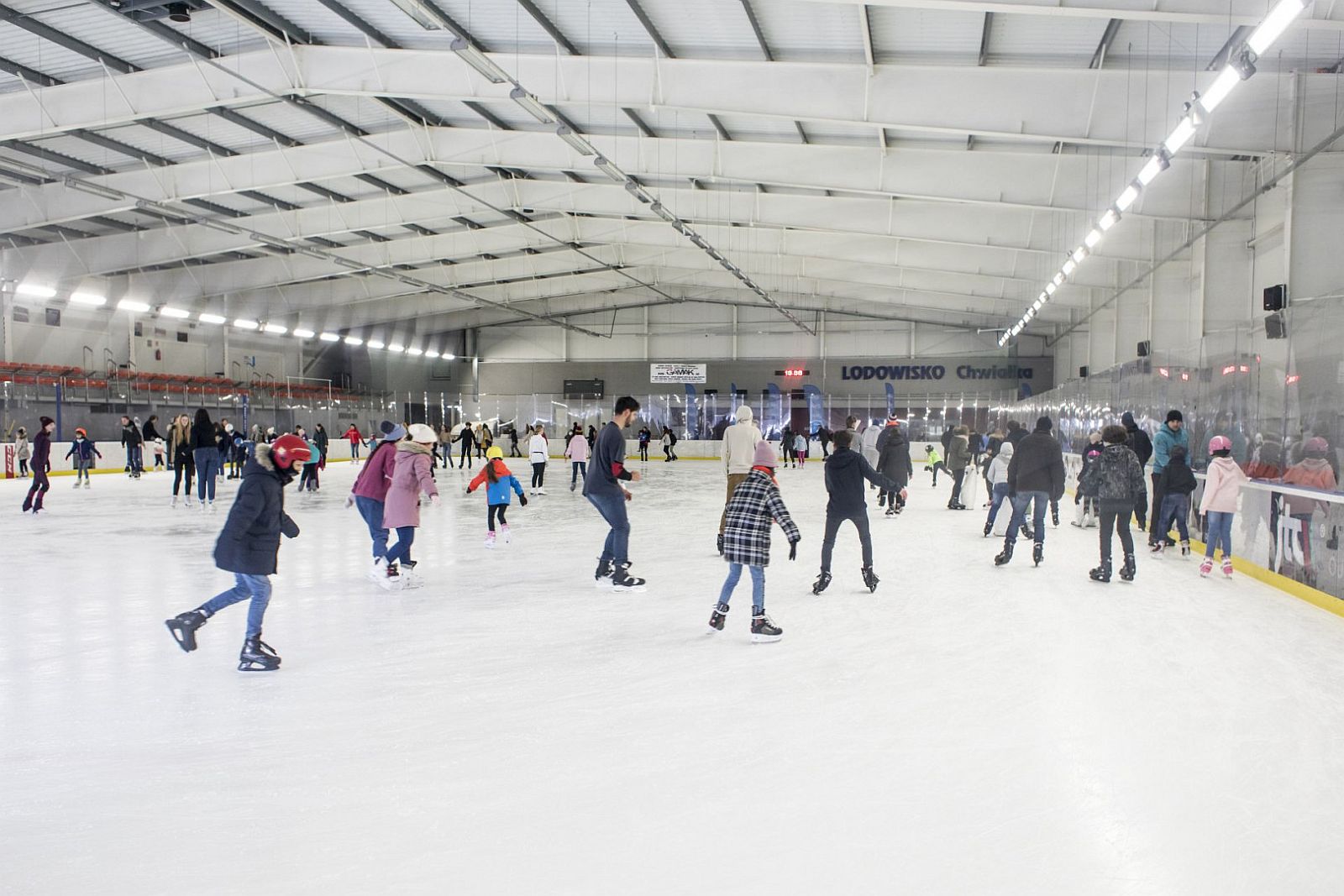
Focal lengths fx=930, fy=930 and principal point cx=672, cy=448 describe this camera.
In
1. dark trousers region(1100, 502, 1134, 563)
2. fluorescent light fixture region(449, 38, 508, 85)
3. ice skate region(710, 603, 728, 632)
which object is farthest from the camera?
fluorescent light fixture region(449, 38, 508, 85)

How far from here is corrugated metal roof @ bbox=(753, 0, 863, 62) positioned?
10.8 m

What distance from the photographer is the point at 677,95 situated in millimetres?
12266

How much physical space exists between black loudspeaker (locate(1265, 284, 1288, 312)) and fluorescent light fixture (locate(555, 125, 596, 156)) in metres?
9.49

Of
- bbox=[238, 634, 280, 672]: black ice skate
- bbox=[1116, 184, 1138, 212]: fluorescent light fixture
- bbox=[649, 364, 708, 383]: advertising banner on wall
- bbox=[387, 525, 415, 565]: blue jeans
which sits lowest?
bbox=[238, 634, 280, 672]: black ice skate

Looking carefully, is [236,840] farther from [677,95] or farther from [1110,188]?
[1110,188]

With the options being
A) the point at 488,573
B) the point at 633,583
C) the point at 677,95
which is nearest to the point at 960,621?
the point at 633,583

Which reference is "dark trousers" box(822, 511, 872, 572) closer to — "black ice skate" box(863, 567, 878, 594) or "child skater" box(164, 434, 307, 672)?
"black ice skate" box(863, 567, 878, 594)

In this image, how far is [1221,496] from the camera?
776 centimetres

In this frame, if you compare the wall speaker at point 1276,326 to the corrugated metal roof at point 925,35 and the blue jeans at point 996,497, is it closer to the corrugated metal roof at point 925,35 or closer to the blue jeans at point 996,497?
the blue jeans at point 996,497

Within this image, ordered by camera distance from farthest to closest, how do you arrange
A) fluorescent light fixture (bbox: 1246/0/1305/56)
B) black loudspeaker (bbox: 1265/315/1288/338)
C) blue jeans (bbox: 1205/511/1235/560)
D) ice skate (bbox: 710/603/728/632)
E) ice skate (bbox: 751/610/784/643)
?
1. blue jeans (bbox: 1205/511/1235/560)
2. black loudspeaker (bbox: 1265/315/1288/338)
3. fluorescent light fixture (bbox: 1246/0/1305/56)
4. ice skate (bbox: 710/603/728/632)
5. ice skate (bbox: 751/610/784/643)

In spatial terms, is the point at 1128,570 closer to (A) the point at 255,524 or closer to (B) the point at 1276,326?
(B) the point at 1276,326

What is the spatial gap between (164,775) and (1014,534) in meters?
7.13

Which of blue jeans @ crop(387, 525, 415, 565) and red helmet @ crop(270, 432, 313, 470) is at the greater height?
red helmet @ crop(270, 432, 313, 470)

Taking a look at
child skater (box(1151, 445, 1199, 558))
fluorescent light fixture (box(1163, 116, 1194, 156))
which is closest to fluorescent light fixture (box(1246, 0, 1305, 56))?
fluorescent light fixture (box(1163, 116, 1194, 156))
